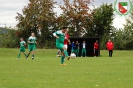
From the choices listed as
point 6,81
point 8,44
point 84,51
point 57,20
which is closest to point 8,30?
point 8,44

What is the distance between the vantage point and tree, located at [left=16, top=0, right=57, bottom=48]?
73.8 metres

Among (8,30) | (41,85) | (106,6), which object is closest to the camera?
(41,85)

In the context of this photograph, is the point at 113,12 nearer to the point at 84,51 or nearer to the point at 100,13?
the point at 100,13

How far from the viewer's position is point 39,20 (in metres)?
73.8

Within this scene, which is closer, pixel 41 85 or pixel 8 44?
pixel 41 85

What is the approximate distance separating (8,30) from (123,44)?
24.0 m

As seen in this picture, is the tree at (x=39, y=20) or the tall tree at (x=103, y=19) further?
the tree at (x=39, y=20)

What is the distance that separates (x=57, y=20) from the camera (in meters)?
74.5

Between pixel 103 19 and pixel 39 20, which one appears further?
pixel 39 20

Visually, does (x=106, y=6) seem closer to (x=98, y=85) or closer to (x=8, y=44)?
(x=8, y=44)

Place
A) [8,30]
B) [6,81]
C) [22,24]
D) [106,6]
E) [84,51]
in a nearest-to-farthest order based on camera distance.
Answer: [6,81] → [84,51] → [106,6] → [22,24] → [8,30]

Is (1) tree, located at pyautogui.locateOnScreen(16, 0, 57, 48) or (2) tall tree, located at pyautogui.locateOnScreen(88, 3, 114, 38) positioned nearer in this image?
(2) tall tree, located at pyautogui.locateOnScreen(88, 3, 114, 38)

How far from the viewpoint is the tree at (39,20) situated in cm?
7381

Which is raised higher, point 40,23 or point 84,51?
point 40,23
